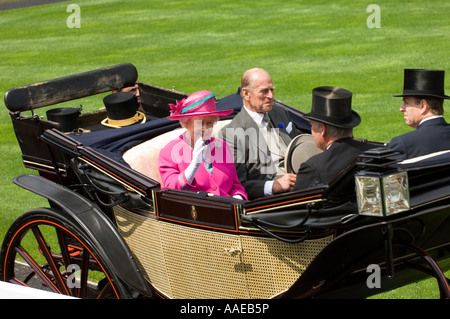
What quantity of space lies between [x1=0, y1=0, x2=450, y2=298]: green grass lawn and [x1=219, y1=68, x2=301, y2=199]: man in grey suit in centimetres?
274

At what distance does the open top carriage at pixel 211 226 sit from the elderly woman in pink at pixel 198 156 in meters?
0.26

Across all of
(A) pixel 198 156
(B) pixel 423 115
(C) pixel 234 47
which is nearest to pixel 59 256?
(A) pixel 198 156

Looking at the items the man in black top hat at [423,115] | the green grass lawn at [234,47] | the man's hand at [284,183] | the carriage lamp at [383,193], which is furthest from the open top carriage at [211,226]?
the green grass lawn at [234,47]

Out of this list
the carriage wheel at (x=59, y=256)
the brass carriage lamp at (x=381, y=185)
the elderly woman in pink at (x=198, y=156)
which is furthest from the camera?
the carriage wheel at (x=59, y=256)

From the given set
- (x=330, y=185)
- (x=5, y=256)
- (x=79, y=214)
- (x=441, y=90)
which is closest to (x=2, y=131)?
(x=5, y=256)

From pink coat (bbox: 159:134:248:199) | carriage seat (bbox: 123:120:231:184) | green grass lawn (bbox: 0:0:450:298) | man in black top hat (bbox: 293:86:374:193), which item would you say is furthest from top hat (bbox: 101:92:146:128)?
man in black top hat (bbox: 293:86:374:193)

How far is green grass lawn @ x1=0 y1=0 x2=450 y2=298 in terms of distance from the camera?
→ 32.7 ft

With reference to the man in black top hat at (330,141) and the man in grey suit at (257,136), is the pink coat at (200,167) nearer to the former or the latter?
the man in grey suit at (257,136)

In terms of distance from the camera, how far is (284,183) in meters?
4.30

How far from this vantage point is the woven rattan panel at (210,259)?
3420 mm

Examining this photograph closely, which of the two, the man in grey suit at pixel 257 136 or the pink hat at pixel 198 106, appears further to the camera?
the man in grey suit at pixel 257 136

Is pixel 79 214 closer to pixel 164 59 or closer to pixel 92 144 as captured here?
pixel 92 144

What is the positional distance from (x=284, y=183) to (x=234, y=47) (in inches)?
379
